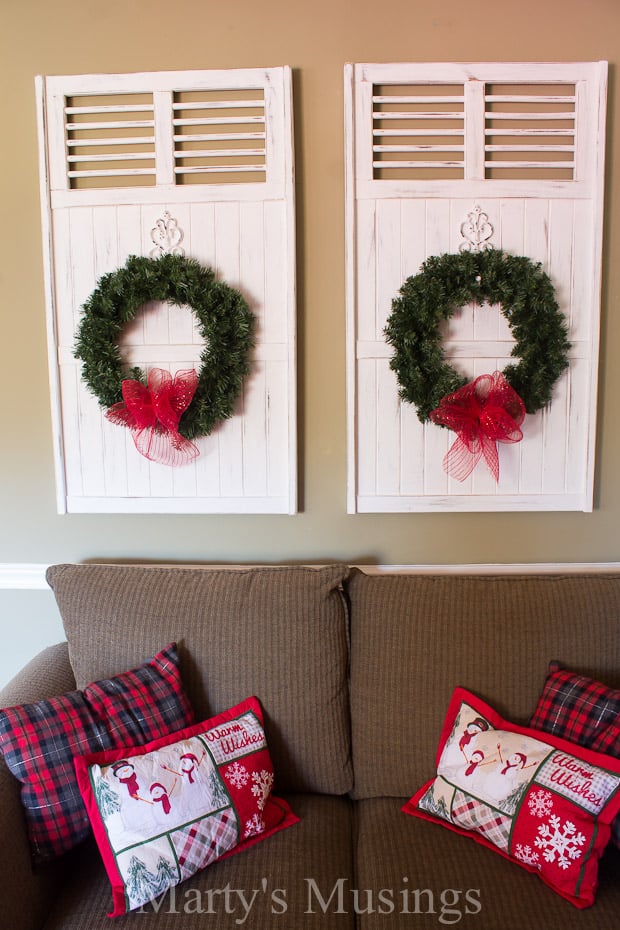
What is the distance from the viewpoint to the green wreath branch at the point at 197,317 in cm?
179

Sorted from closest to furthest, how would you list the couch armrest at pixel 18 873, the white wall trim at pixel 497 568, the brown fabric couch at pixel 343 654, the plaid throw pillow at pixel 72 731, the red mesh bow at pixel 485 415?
the couch armrest at pixel 18 873, the plaid throw pillow at pixel 72 731, the brown fabric couch at pixel 343 654, the red mesh bow at pixel 485 415, the white wall trim at pixel 497 568

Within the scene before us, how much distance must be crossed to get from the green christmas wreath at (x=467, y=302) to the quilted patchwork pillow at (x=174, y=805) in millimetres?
1102

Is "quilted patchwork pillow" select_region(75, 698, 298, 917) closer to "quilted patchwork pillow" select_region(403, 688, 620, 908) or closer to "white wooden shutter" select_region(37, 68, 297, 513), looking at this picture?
"quilted patchwork pillow" select_region(403, 688, 620, 908)

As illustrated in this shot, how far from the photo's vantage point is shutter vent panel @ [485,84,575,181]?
5.85ft

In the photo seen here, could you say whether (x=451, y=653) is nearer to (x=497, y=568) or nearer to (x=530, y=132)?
(x=497, y=568)

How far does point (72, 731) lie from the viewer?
1357 millimetres

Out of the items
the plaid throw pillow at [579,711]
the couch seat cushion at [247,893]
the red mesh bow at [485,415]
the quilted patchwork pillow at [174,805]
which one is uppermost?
the red mesh bow at [485,415]

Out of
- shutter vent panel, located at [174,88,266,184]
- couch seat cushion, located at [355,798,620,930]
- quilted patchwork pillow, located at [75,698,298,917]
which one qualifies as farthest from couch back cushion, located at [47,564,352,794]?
shutter vent panel, located at [174,88,266,184]

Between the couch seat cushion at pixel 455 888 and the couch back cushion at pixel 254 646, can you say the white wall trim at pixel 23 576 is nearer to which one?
the couch back cushion at pixel 254 646

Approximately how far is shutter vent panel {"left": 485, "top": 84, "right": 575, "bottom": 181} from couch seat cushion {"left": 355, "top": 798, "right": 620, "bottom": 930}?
181cm

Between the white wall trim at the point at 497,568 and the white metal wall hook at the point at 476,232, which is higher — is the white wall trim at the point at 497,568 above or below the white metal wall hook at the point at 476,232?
below

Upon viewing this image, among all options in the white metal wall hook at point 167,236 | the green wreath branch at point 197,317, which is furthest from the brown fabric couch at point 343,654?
the white metal wall hook at point 167,236

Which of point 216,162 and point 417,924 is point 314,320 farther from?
point 417,924

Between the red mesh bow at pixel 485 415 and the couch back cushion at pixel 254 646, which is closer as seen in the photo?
the couch back cushion at pixel 254 646
